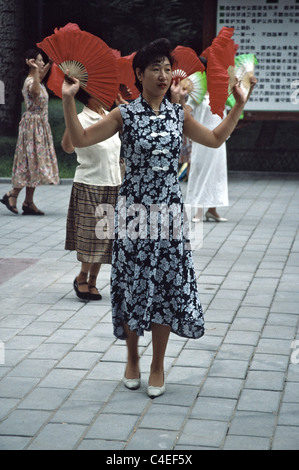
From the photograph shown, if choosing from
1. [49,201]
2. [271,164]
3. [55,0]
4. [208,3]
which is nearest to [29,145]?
[49,201]

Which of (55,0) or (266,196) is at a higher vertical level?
(55,0)

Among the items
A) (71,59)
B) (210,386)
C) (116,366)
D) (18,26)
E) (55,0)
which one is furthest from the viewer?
(55,0)

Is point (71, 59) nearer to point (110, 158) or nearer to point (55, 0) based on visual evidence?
point (110, 158)

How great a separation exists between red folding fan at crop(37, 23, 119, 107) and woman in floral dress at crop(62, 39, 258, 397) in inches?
7.8

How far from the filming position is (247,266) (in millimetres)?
7516

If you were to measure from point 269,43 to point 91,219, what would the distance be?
359 inches

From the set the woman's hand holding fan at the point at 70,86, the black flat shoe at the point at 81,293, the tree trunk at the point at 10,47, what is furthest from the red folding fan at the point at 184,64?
the tree trunk at the point at 10,47

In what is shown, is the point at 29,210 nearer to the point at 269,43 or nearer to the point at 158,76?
the point at 269,43

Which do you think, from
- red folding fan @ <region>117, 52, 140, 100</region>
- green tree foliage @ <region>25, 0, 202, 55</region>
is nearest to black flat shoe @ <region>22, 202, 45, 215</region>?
red folding fan @ <region>117, 52, 140, 100</region>

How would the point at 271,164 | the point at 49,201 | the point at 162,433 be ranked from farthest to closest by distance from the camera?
the point at 271,164 → the point at 49,201 → the point at 162,433

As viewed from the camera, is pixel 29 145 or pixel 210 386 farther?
pixel 29 145

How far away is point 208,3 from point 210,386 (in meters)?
11.0

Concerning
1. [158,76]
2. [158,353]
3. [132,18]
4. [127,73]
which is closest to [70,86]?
[158,76]

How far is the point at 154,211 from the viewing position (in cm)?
429
